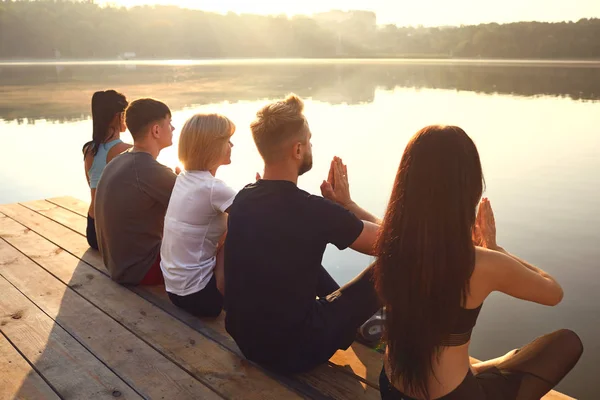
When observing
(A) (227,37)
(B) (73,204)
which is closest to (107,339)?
(B) (73,204)

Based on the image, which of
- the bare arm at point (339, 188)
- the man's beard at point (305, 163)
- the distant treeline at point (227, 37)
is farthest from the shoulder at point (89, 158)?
the distant treeline at point (227, 37)

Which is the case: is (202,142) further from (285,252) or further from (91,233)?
(91,233)

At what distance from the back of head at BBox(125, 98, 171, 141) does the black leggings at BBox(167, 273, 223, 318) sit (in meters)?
0.94

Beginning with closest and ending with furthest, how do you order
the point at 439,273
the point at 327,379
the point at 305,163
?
1. the point at 439,273
2. the point at 305,163
3. the point at 327,379

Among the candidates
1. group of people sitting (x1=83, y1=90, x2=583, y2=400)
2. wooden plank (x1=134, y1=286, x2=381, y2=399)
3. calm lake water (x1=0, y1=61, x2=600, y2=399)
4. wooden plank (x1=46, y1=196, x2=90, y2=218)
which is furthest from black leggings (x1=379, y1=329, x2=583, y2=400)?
wooden plank (x1=46, y1=196, x2=90, y2=218)

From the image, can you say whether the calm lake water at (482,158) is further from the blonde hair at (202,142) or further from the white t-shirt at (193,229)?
the blonde hair at (202,142)

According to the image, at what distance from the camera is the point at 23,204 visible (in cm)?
534

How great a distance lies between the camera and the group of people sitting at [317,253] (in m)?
1.62

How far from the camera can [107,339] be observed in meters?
2.67

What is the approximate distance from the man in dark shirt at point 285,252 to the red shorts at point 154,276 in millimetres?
1070

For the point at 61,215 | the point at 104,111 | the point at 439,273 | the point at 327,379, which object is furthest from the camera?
the point at 61,215

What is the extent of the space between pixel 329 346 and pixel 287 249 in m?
0.50

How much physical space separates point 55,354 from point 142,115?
1353 mm

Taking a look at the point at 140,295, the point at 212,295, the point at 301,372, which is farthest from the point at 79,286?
the point at 301,372
